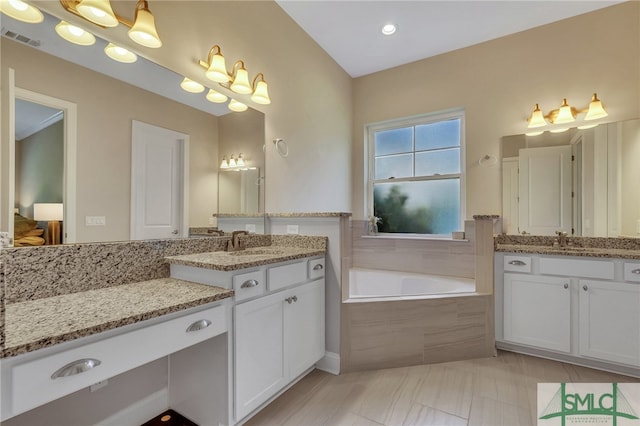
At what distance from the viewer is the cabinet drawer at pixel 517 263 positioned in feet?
7.40

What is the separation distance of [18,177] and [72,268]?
1.37 ft

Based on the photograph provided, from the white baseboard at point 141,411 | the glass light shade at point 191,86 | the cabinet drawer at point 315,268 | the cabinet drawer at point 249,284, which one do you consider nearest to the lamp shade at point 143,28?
the glass light shade at point 191,86

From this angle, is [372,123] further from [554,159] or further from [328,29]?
[554,159]

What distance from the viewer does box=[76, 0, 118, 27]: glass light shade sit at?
4.32 feet

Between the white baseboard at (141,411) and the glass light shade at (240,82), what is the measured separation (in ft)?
6.47

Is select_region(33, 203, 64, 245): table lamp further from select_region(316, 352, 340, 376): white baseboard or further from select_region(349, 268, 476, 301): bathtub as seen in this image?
select_region(349, 268, 476, 301): bathtub

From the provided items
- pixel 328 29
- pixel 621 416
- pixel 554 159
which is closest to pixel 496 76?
pixel 554 159

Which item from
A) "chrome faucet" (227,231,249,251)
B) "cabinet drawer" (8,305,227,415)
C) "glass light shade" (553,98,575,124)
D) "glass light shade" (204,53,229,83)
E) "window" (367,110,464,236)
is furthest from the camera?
"window" (367,110,464,236)

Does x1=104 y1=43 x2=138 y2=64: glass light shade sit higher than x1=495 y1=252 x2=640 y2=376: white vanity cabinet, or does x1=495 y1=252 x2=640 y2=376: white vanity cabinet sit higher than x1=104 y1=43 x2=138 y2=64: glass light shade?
x1=104 y1=43 x2=138 y2=64: glass light shade

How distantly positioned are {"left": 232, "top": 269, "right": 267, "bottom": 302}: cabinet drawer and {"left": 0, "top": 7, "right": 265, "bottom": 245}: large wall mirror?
58 centimetres

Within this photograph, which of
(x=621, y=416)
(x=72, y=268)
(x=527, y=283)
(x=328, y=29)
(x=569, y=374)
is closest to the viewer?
(x=72, y=268)

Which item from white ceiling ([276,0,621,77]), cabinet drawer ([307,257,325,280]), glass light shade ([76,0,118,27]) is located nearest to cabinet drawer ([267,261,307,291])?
cabinet drawer ([307,257,325,280])

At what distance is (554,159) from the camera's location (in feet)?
8.81

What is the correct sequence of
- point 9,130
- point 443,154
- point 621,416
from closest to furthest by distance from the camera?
point 9,130, point 621,416, point 443,154
